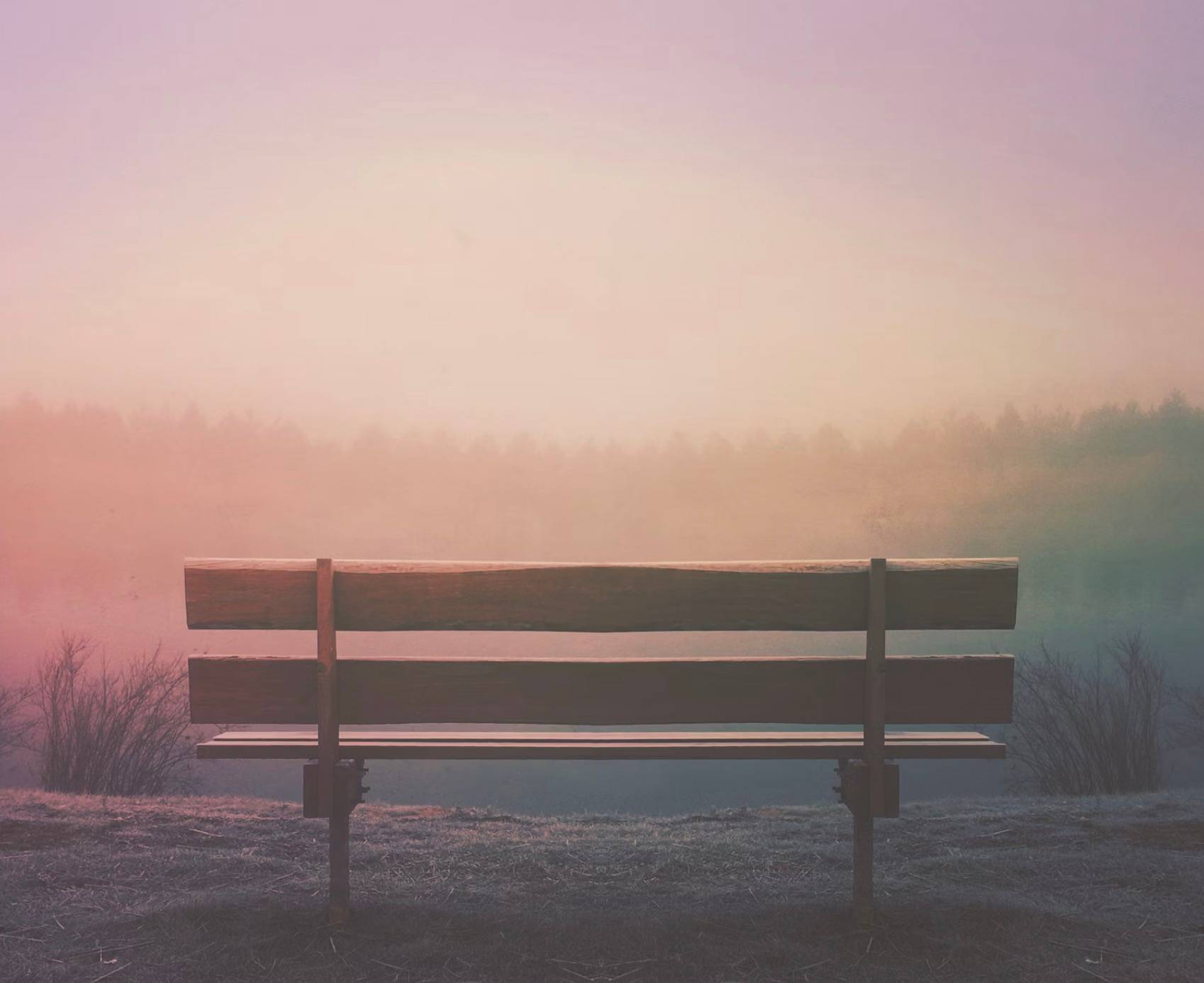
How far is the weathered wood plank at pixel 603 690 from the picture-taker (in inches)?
116

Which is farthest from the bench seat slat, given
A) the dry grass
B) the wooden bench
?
the dry grass

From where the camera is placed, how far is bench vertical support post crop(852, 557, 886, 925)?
2.91 meters

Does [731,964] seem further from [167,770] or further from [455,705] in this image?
[167,770]

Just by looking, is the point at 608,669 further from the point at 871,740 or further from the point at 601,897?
the point at 601,897

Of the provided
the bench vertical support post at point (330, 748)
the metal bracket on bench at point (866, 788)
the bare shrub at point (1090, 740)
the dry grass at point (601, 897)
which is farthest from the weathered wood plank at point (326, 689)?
the bare shrub at point (1090, 740)

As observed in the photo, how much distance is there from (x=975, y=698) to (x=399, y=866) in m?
2.25

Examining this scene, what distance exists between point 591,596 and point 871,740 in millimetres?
967

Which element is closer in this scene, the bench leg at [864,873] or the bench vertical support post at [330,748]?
the bench vertical support post at [330,748]

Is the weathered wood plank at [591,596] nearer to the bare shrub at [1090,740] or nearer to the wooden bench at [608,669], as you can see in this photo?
the wooden bench at [608,669]

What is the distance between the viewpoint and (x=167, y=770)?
23.6ft

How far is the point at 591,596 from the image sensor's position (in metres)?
2.90

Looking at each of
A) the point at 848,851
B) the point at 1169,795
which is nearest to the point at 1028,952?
the point at 848,851

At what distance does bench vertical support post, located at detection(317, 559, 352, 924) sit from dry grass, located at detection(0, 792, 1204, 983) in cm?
13

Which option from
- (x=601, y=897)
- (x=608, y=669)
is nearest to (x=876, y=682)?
(x=608, y=669)
